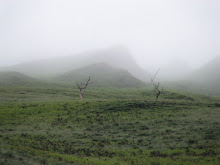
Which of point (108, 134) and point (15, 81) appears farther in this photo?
A: point (15, 81)

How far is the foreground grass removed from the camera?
1942cm

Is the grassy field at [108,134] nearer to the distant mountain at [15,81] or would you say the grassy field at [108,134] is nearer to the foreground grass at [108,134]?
the foreground grass at [108,134]

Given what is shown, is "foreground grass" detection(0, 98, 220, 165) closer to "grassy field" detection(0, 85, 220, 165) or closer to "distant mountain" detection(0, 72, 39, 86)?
"grassy field" detection(0, 85, 220, 165)

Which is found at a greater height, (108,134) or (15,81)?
(15,81)

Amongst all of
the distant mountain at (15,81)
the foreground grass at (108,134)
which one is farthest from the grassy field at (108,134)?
the distant mountain at (15,81)

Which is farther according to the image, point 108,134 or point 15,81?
point 15,81

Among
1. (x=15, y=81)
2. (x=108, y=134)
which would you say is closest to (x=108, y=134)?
(x=108, y=134)

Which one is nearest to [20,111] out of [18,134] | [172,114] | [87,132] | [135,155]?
[18,134]

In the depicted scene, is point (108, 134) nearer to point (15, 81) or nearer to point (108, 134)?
point (108, 134)

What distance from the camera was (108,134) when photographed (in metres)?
30.3

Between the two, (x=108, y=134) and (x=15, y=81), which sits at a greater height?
(x=15, y=81)

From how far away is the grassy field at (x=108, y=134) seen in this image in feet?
63.3

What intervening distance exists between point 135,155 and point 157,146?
4.48 meters

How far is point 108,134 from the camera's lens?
99.6ft
